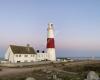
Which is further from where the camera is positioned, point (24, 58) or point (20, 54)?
point (24, 58)

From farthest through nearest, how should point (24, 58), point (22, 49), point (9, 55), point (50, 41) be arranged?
point (50, 41) → point (22, 49) → point (24, 58) → point (9, 55)

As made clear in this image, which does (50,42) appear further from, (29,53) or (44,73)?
(44,73)

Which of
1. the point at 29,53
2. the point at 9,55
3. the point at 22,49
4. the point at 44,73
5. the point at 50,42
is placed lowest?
the point at 44,73

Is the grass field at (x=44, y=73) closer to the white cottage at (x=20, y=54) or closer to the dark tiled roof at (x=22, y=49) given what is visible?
the white cottage at (x=20, y=54)

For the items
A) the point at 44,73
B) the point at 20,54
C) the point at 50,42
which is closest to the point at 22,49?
the point at 20,54

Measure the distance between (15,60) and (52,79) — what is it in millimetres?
25644

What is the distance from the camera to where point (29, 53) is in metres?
51.9

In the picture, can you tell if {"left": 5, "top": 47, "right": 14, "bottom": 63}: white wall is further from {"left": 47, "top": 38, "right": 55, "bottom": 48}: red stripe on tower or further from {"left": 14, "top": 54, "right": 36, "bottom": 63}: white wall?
{"left": 47, "top": 38, "right": 55, "bottom": 48}: red stripe on tower

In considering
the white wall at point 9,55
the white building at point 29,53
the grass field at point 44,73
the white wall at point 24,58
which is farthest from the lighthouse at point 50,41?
the grass field at point 44,73

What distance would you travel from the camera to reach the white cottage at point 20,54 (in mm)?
47406

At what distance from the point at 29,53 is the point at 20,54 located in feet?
11.6

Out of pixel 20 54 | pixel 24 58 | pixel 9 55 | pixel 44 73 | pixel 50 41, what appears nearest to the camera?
pixel 44 73

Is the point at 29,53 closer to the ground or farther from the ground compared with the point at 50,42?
closer to the ground

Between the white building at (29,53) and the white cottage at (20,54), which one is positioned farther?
the white building at (29,53)
